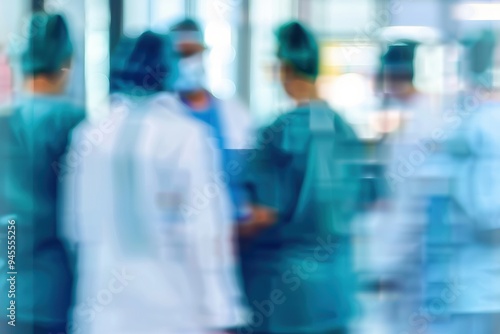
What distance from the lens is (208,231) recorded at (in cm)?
269

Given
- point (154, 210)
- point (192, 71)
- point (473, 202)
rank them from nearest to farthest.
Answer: point (154, 210)
point (192, 71)
point (473, 202)

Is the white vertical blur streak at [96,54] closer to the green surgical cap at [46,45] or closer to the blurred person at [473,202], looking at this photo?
the green surgical cap at [46,45]

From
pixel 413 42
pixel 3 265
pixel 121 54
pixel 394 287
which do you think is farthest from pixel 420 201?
pixel 3 265

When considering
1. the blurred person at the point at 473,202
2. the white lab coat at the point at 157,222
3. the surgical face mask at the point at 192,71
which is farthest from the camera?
the blurred person at the point at 473,202

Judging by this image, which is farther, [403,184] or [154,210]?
[403,184]

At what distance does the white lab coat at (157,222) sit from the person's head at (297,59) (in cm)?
32

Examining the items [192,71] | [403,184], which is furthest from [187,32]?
[403,184]

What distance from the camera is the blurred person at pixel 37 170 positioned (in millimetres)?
2814

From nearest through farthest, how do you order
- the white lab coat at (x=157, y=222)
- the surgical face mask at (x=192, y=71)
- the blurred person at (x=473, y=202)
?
1. the white lab coat at (x=157, y=222)
2. the surgical face mask at (x=192, y=71)
3. the blurred person at (x=473, y=202)

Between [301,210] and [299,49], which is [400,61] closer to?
[299,49]

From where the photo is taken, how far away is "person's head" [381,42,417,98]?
9.23ft

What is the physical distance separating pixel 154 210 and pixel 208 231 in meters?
0.18

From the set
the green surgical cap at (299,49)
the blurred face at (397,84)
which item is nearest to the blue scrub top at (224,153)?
the green surgical cap at (299,49)

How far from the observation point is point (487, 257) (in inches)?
115
